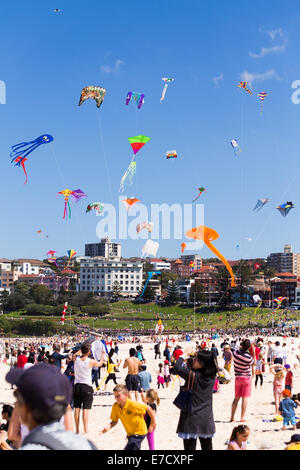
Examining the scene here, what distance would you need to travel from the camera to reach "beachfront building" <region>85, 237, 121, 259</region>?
15412cm

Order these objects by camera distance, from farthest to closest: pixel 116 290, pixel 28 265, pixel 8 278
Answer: pixel 28 265, pixel 8 278, pixel 116 290

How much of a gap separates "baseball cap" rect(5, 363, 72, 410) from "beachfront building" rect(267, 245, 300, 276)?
15303cm

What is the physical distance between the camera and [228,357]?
1440 centimetres

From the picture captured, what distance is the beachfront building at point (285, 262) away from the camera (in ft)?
499

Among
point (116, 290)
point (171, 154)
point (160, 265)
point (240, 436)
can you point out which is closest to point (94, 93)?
point (171, 154)

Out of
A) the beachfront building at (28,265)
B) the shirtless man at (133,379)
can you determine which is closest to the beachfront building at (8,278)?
the beachfront building at (28,265)

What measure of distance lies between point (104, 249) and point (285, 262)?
179ft

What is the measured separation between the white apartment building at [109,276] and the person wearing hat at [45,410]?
108 m

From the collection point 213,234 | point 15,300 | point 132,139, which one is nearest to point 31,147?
point 132,139

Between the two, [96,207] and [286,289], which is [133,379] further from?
[286,289]

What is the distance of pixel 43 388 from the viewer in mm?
2129

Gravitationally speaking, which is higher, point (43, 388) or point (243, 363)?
point (43, 388)

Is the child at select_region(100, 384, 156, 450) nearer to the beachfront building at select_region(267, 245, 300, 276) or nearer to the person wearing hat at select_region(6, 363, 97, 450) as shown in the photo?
the person wearing hat at select_region(6, 363, 97, 450)

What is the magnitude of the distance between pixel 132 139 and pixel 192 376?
20.1 m
